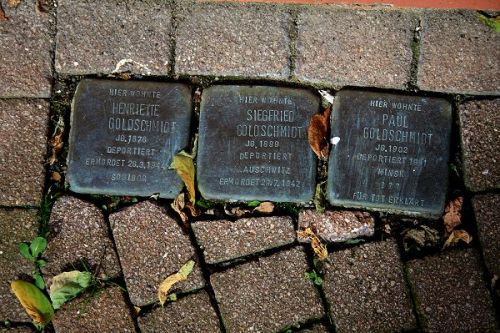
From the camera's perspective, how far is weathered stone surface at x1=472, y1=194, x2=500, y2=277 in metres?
2.17

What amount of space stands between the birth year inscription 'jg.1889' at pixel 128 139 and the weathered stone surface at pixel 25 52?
0.79ft

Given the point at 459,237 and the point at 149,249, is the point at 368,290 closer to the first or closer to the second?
the point at 459,237

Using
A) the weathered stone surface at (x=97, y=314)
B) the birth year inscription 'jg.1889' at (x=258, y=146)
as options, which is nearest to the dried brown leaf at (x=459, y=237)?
the birth year inscription 'jg.1889' at (x=258, y=146)

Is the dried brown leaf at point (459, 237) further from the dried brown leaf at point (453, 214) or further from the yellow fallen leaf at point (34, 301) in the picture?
the yellow fallen leaf at point (34, 301)

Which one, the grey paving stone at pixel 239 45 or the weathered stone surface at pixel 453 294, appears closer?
the weathered stone surface at pixel 453 294

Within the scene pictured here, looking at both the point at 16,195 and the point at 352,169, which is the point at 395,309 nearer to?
the point at 352,169

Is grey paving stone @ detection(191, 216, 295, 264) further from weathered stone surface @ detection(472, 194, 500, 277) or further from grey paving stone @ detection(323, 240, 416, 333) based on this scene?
weathered stone surface @ detection(472, 194, 500, 277)

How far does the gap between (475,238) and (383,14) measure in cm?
117

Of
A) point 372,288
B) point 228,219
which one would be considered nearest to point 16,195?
point 228,219

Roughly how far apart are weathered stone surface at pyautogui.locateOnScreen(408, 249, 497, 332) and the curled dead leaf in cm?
44

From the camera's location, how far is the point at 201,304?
221cm

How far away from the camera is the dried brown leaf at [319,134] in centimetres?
219

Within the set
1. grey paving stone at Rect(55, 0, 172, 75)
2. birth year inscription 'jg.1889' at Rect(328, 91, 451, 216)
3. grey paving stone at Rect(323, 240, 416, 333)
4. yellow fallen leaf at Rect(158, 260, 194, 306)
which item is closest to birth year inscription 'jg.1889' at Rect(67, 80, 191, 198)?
grey paving stone at Rect(55, 0, 172, 75)

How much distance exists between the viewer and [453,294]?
216 cm
